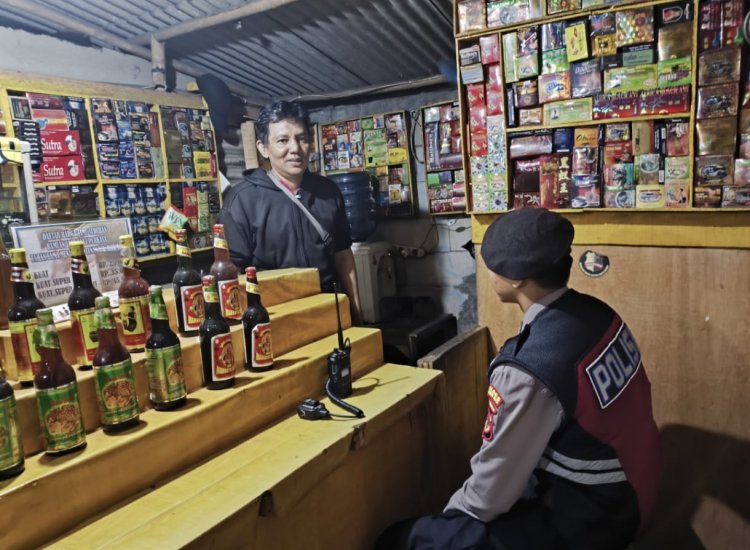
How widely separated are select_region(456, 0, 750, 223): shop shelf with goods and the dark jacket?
903 mm

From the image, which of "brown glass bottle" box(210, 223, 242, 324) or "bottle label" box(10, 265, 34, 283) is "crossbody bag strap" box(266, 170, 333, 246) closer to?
"brown glass bottle" box(210, 223, 242, 324)

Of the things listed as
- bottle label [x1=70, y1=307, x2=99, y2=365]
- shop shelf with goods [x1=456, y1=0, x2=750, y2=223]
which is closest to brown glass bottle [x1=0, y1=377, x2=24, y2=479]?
bottle label [x1=70, y1=307, x2=99, y2=365]

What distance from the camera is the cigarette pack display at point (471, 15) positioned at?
274 centimetres

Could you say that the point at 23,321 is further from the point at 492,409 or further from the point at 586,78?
the point at 586,78

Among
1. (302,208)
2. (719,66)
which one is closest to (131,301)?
(302,208)

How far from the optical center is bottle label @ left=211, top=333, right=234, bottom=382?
1549 millimetres

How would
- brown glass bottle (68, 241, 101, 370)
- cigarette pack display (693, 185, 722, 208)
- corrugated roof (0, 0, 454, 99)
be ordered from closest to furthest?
brown glass bottle (68, 241, 101, 370), cigarette pack display (693, 185, 722, 208), corrugated roof (0, 0, 454, 99)

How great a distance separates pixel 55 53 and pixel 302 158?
7.17 ft

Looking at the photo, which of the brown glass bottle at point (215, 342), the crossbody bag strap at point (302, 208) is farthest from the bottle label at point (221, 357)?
the crossbody bag strap at point (302, 208)

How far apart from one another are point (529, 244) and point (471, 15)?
175 centimetres

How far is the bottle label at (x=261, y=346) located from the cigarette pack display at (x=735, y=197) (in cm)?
206

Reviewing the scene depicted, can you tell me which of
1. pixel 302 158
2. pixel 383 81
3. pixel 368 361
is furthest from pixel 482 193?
pixel 383 81

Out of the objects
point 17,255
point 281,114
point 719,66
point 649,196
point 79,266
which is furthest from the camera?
point 281,114

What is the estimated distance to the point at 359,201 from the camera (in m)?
4.80
